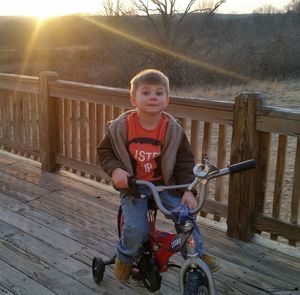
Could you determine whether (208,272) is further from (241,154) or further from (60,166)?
(60,166)

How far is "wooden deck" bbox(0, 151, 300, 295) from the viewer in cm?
280

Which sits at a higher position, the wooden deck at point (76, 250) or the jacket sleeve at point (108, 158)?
the jacket sleeve at point (108, 158)

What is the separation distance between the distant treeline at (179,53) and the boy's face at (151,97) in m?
23.7

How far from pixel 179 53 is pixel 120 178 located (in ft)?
84.9

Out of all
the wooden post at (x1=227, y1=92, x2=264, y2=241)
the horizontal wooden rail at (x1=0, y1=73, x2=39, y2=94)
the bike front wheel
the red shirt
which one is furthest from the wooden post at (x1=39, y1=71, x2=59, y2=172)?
the bike front wheel

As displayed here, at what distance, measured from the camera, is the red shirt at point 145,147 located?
2506 mm

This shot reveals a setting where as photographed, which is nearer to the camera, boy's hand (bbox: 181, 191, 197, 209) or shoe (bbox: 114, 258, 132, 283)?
boy's hand (bbox: 181, 191, 197, 209)

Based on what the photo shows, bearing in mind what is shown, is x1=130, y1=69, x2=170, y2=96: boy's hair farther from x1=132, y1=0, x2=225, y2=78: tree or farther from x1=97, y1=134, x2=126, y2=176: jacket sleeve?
x1=132, y1=0, x2=225, y2=78: tree

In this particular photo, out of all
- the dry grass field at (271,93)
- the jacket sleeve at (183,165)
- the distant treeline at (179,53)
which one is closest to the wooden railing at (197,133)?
the jacket sleeve at (183,165)

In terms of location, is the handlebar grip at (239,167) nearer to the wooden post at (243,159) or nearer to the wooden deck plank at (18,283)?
the wooden post at (243,159)

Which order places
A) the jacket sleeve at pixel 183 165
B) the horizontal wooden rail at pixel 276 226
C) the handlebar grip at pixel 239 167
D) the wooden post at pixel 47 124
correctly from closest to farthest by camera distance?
the handlebar grip at pixel 239 167, the jacket sleeve at pixel 183 165, the horizontal wooden rail at pixel 276 226, the wooden post at pixel 47 124

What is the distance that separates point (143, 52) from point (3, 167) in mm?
22703

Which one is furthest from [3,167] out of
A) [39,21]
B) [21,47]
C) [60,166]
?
[39,21]

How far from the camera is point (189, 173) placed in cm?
253
